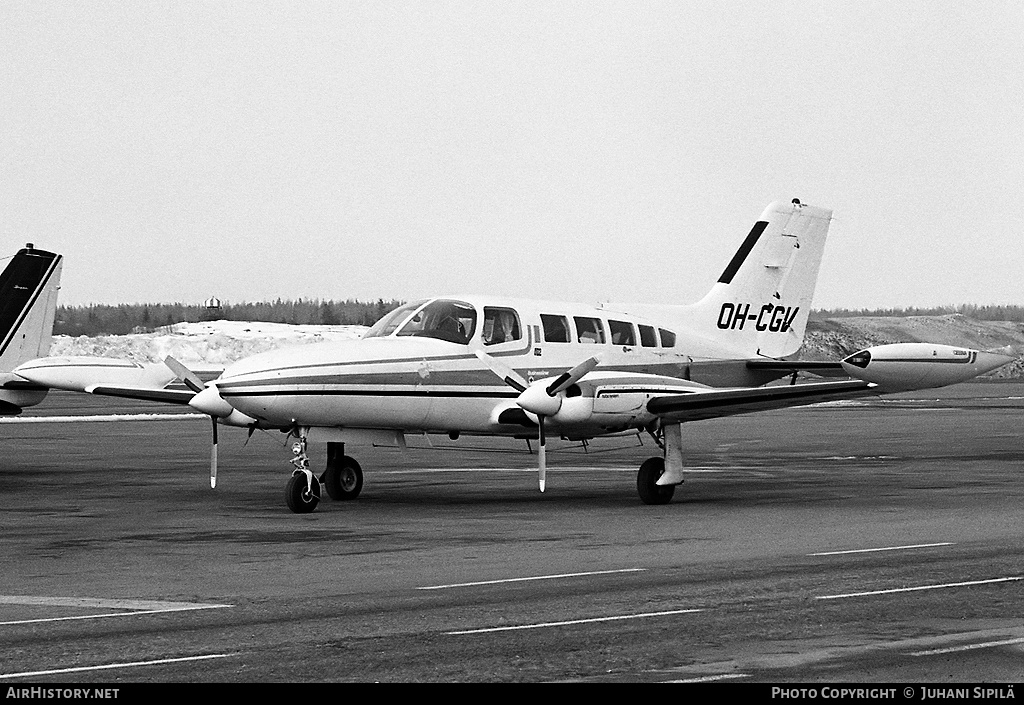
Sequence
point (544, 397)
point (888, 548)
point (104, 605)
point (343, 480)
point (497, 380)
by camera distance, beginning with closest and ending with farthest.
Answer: point (104, 605), point (888, 548), point (544, 397), point (497, 380), point (343, 480)

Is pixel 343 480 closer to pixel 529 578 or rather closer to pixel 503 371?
pixel 503 371

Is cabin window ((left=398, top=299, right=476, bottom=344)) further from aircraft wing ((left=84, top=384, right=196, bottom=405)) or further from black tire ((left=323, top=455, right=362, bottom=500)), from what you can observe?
aircraft wing ((left=84, top=384, right=196, bottom=405))

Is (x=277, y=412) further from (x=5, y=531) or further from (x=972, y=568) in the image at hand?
(x=972, y=568)

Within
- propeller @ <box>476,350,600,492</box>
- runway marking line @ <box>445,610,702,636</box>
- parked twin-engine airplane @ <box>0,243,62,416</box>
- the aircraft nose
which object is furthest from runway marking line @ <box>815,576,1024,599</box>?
parked twin-engine airplane @ <box>0,243,62,416</box>

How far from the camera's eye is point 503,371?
19.7 meters

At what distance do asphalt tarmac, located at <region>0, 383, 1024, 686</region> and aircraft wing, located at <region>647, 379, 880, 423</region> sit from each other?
1.46 m

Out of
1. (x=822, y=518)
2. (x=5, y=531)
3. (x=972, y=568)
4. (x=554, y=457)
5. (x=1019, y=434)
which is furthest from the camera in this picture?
(x=1019, y=434)

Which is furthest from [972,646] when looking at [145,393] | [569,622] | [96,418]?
[96,418]

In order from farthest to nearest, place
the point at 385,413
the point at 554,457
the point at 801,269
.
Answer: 1. the point at 554,457
2. the point at 801,269
3. the point at 385,413

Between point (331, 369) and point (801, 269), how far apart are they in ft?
36.4

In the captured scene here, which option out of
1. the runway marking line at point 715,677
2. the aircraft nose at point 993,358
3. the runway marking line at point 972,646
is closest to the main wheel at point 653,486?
the aircraft nose at point 993,358

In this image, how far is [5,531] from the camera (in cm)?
1580

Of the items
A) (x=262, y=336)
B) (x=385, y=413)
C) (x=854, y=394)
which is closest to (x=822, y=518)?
(x=854, y=394)

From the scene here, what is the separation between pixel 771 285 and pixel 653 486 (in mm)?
6953
